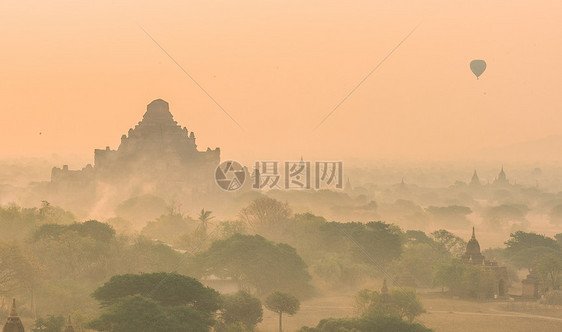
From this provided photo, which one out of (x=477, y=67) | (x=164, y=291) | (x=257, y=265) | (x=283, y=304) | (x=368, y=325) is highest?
(x=477, y=67)

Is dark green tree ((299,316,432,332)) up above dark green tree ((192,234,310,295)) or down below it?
below

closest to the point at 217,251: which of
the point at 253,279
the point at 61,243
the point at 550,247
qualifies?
the point at 253,279

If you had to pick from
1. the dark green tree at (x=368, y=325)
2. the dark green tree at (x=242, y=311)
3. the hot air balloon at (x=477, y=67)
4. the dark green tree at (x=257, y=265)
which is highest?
the hot air balloon at (x=477, y=67)

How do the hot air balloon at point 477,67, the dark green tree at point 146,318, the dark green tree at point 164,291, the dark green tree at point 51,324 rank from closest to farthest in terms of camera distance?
the dark green tree at point 146,318 < the dark green tree at point 51,324 < the dark green tree at point 164,291 < the hot air balloon at point 477,67

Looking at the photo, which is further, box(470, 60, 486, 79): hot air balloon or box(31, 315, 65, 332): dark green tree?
box(470, 60, 486, 79): hot air balloon

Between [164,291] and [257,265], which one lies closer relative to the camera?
[164,291]

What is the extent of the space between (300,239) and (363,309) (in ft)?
143

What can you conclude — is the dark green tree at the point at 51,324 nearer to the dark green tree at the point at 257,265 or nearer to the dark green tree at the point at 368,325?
the dark green tree at the point at 368,325

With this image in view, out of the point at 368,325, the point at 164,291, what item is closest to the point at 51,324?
the point at 164,291

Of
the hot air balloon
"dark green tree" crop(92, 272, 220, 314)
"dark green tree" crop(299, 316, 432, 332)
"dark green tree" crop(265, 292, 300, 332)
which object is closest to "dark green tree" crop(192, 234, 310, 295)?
"dark green tree" crop(265, 292, 300, 332)

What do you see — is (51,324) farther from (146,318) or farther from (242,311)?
(242,311)

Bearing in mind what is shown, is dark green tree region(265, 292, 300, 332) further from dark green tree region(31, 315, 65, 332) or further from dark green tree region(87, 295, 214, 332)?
dark green tree region(31, 315, 65, 332)

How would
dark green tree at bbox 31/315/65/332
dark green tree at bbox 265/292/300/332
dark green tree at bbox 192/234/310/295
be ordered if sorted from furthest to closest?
dark green tree at bbox 192/234/310/295 < dark green tree at bbox 265/292/300/332 < dark green tree at bbox 31/315/65/332

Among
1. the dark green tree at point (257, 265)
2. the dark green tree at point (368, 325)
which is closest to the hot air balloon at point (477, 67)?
the dark green tree at point (257, 265)
